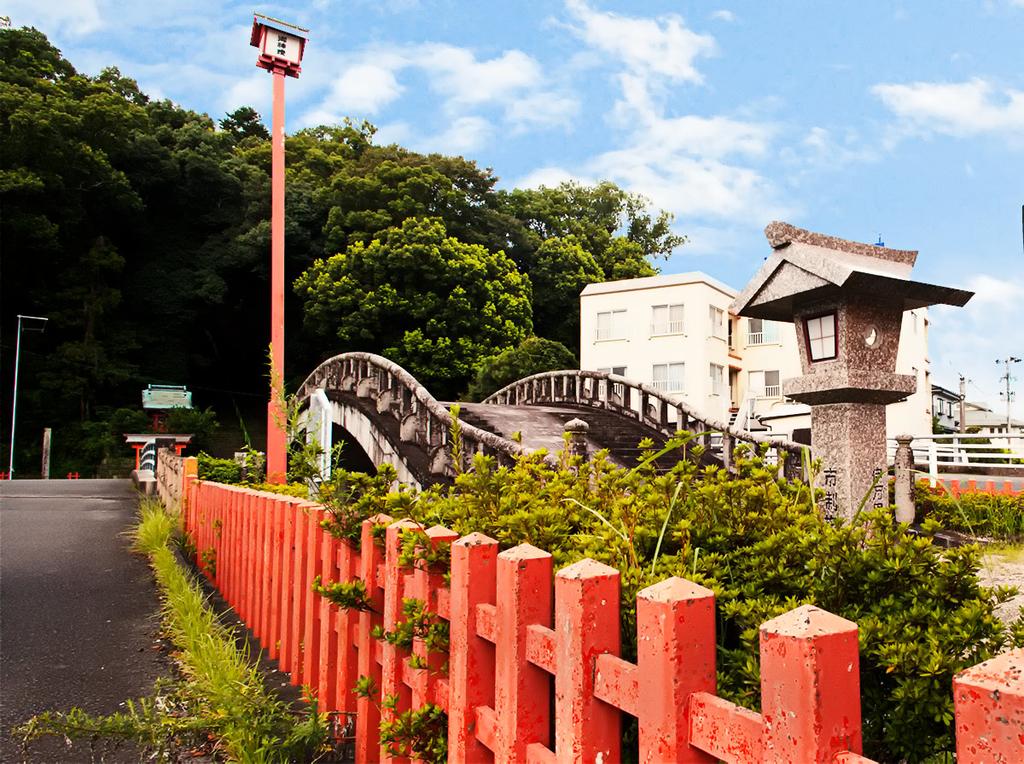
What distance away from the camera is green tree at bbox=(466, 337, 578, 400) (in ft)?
90.0

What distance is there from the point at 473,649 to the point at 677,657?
2.82 ft

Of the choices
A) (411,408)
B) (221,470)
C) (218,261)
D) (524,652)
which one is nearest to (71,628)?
(524,652)

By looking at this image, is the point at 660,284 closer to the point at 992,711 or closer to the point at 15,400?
the point at 15,400

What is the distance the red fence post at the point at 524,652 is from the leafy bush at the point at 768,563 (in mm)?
200

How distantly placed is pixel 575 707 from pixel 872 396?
567cm

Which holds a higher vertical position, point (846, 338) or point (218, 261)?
point (218, 261)

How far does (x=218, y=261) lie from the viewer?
35.8 meters

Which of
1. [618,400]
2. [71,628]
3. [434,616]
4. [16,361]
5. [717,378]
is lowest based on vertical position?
[71,628]

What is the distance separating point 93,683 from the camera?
3.90m

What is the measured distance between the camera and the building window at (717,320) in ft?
99.5

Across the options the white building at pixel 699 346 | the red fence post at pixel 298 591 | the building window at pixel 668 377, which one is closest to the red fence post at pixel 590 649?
the red fence post at pixel 298 591

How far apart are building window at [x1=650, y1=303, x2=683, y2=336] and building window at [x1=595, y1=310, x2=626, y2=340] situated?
1280mm

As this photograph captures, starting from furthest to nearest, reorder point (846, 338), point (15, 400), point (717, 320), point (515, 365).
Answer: point (717, 320)
point (15, 400)
point (515, 365)
point (846, 338)

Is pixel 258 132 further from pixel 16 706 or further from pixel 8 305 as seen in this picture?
pixel 16 706
